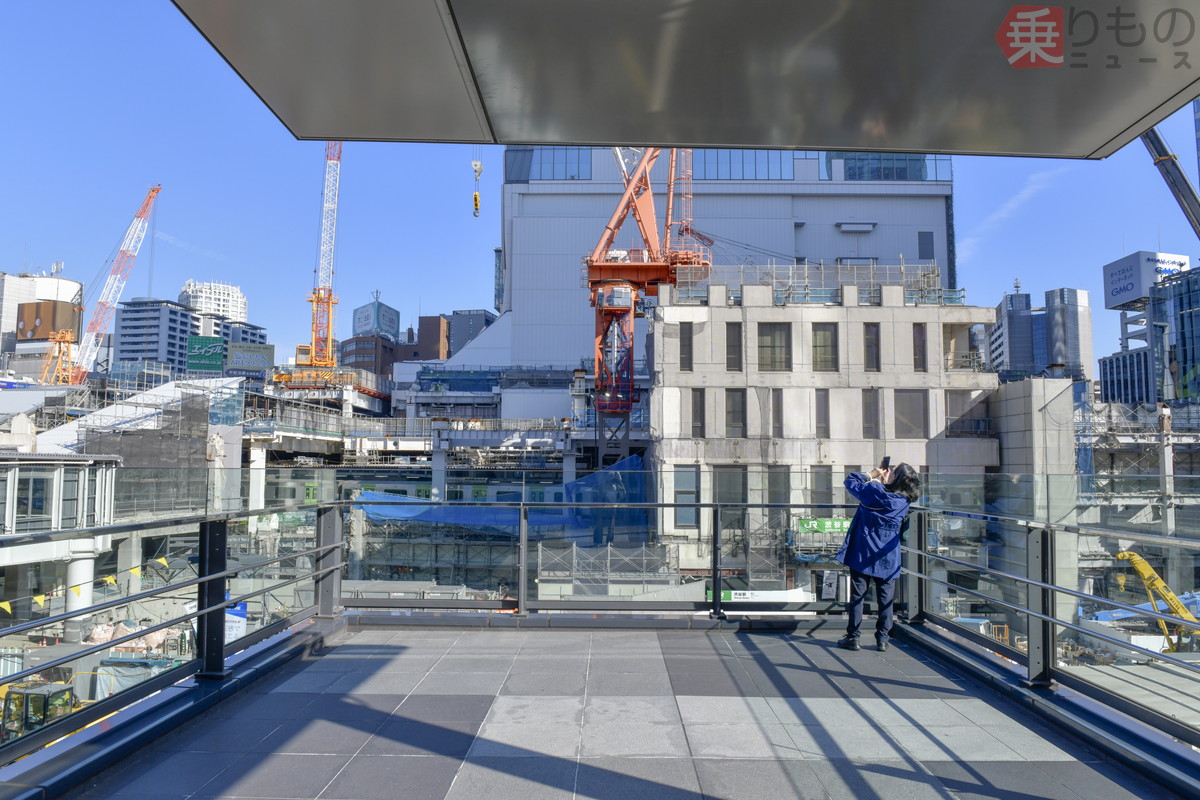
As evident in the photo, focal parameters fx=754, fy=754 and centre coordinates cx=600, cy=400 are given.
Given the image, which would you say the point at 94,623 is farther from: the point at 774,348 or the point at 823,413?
the point at 823,413

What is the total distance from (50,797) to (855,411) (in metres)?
31.0

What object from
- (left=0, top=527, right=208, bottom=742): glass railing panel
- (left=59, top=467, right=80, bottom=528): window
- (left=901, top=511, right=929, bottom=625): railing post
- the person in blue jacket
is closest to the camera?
(left=0, top=527, right=208, bottom=742): glass railing panel

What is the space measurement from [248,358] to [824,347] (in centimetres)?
12993

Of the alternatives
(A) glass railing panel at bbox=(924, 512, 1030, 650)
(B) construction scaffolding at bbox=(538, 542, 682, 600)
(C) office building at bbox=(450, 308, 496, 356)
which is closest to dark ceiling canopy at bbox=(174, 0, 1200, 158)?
(A) glass railing panel at bbox=(924, 512, 1030, 650)

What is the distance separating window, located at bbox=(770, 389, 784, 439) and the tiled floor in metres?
26.2

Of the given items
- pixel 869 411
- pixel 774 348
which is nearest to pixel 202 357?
pixel 774 348

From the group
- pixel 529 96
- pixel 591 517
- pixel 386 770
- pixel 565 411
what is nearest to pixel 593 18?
pixel 529 96

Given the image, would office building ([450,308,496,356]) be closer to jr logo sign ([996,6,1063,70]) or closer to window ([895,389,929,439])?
window ([895,389,929,439])

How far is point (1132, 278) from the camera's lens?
370ft

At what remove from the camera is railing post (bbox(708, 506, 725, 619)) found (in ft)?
21.4

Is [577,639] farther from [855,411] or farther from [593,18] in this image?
[855,411]

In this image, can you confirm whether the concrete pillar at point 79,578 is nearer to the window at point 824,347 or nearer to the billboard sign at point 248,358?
the window at point 824,347

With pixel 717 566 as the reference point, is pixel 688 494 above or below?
above

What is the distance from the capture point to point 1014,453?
29891mm
